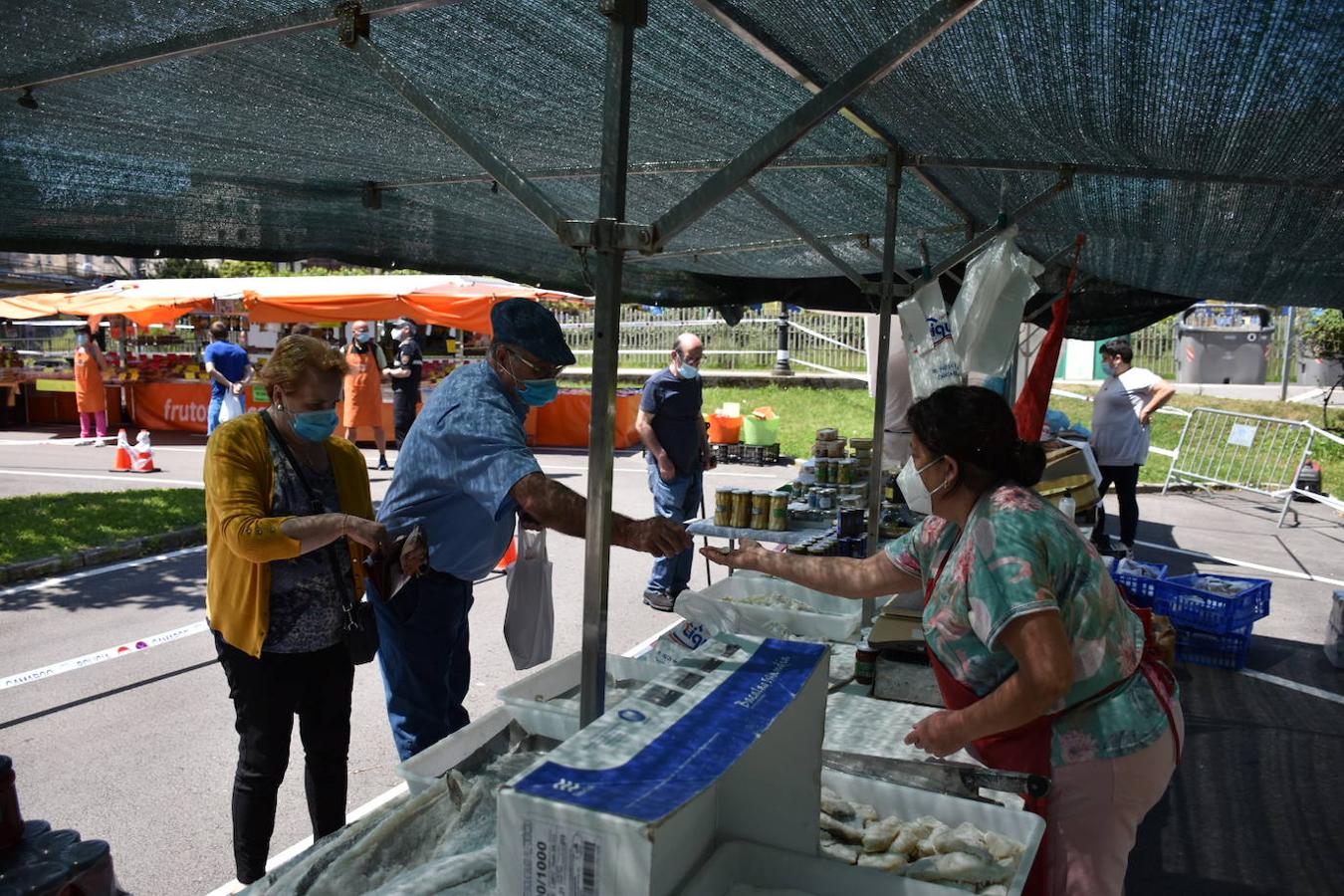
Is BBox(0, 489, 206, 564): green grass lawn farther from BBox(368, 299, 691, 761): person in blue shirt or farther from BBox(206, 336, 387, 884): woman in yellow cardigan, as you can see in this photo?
BBox(368, 299, 691, 761): person in blue shirt

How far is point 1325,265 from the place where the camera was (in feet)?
17.8

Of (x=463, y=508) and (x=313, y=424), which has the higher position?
(x=313, y=424)

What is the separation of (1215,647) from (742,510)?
313cm

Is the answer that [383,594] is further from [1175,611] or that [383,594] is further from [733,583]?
[1175,611]

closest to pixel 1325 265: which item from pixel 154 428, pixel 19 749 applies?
pixel 19 749

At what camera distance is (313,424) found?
9.63ft

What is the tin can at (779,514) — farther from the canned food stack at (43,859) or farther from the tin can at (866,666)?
the canned food stack at (43,859)

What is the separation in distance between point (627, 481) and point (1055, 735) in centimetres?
1046

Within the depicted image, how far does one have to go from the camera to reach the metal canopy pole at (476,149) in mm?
2170

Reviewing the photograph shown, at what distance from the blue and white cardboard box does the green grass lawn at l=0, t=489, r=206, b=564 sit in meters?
7.67

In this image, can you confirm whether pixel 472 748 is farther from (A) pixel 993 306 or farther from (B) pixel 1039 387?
(B) pixel 1039 387

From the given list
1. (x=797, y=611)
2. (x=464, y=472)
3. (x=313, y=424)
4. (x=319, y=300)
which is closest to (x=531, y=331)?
(x=464, y=472)

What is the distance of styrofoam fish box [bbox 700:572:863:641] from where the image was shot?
4.01 meters

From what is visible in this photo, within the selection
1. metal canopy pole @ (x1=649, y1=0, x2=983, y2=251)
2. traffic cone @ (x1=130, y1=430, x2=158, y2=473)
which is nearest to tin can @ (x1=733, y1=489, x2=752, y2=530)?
metal canopy pole @ (x1=649, y1=0, x2=983, y2=251)
